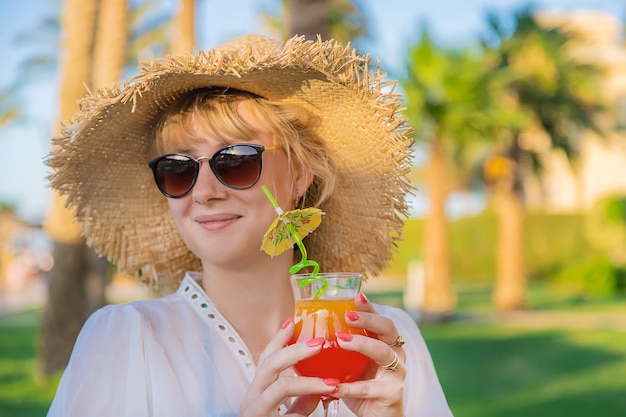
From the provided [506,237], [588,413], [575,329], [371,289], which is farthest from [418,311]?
[588,413]

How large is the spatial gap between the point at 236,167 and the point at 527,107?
17874mm

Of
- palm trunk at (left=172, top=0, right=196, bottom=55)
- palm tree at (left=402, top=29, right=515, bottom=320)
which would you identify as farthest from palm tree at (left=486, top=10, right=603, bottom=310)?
palm trunk at (left=172, top=0, right=196, bottom=55)

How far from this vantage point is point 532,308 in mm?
20000

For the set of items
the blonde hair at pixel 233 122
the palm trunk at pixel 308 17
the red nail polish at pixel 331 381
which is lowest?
the red nail polish at pixel 331 381

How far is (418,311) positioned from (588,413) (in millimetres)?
10121

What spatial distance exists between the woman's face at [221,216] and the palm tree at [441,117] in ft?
48.7

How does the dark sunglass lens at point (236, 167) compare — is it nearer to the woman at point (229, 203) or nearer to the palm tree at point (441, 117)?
the woman at point (229, 203)

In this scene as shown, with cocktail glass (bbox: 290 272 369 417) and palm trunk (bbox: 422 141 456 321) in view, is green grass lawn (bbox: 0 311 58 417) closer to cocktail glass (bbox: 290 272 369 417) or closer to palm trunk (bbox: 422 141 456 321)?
cocktail glass (bbox: 290 272 369 417)

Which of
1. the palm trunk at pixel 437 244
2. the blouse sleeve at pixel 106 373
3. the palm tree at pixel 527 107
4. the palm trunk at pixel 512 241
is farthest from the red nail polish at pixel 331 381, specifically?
the palm trunk at pixel 512 241

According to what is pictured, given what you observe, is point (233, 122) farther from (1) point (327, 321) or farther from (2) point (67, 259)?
(2) point (67, 259)

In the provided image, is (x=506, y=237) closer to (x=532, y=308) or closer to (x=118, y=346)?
(x=532, y=308)

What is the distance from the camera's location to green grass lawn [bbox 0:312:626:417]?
342 inches

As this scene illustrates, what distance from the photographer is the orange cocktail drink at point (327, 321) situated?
1.79 meters

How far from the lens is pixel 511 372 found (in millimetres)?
10734
